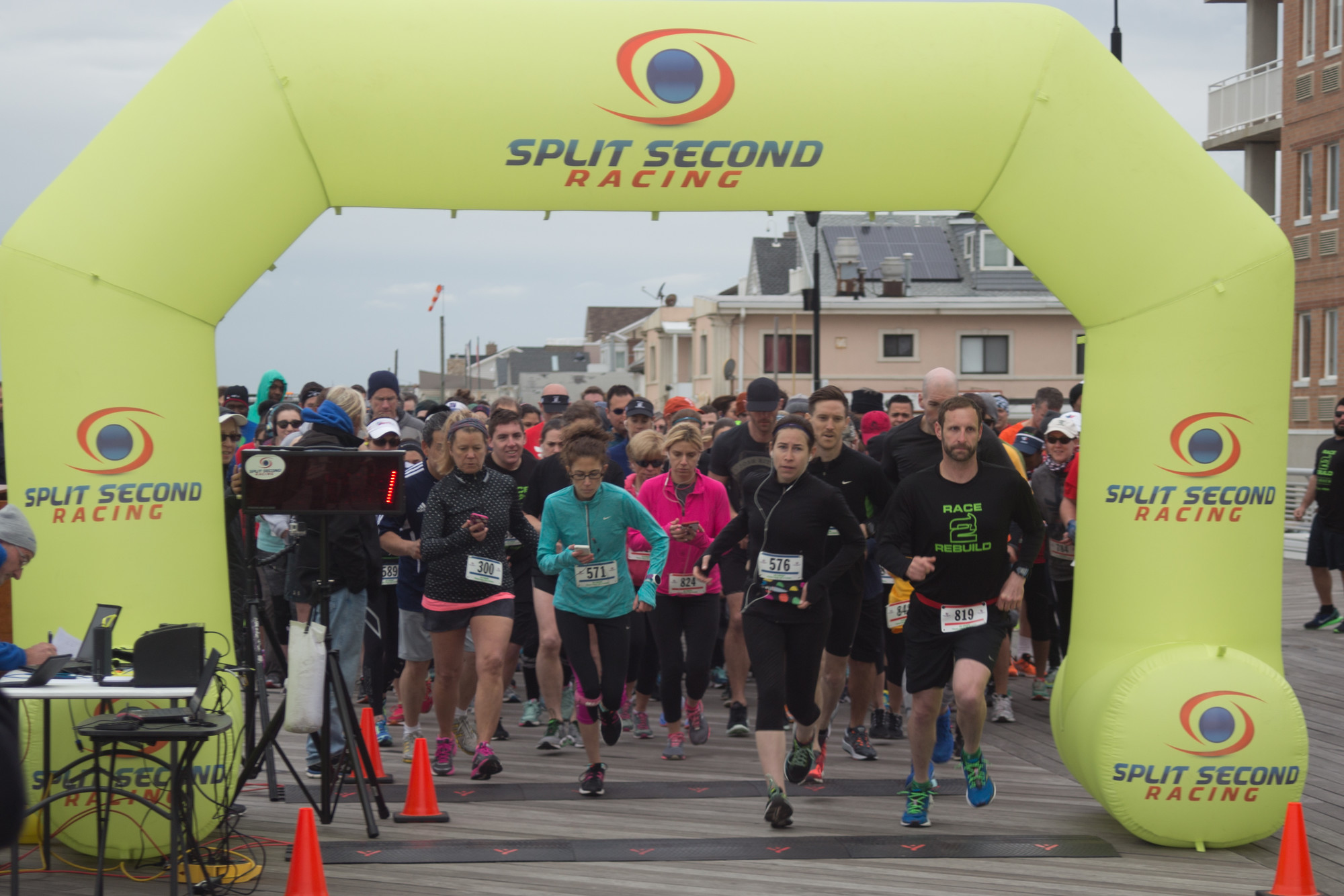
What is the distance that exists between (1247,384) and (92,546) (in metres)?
5.26

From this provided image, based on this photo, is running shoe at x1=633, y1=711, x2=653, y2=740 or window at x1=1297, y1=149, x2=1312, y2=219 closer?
running shoe at x1=633, y1=711, x2=653, y2=740

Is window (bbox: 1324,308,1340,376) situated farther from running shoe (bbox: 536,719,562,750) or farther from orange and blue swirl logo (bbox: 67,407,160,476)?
orange and blue swirl logo (bbox: 67,407,160,476)

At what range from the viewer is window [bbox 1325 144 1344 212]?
98.2 ft

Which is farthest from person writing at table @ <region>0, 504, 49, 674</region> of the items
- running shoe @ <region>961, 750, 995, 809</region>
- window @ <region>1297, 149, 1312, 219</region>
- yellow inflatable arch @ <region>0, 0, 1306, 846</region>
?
window @ <region>1297, 149, 1312, 219</region>

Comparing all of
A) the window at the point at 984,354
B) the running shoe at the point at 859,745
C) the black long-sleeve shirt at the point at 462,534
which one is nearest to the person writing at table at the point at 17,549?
the black long-sleeve shirt at the point at 462,534

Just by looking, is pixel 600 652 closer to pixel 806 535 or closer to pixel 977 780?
pixel 806 535

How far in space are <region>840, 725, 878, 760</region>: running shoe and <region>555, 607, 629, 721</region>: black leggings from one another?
1.53 metres

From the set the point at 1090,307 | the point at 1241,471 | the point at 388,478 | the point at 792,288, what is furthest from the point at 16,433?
the point at 792,288

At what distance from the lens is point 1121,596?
21.3ft

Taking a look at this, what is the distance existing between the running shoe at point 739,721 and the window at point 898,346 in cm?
3362

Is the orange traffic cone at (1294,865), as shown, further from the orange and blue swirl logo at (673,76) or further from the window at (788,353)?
the window at (788,353)

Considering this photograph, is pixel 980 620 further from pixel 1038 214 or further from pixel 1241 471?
pixel 1038 214

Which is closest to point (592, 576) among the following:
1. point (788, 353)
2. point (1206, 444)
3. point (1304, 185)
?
point (1206, 444)

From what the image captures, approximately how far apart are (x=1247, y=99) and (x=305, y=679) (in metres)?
33.1
